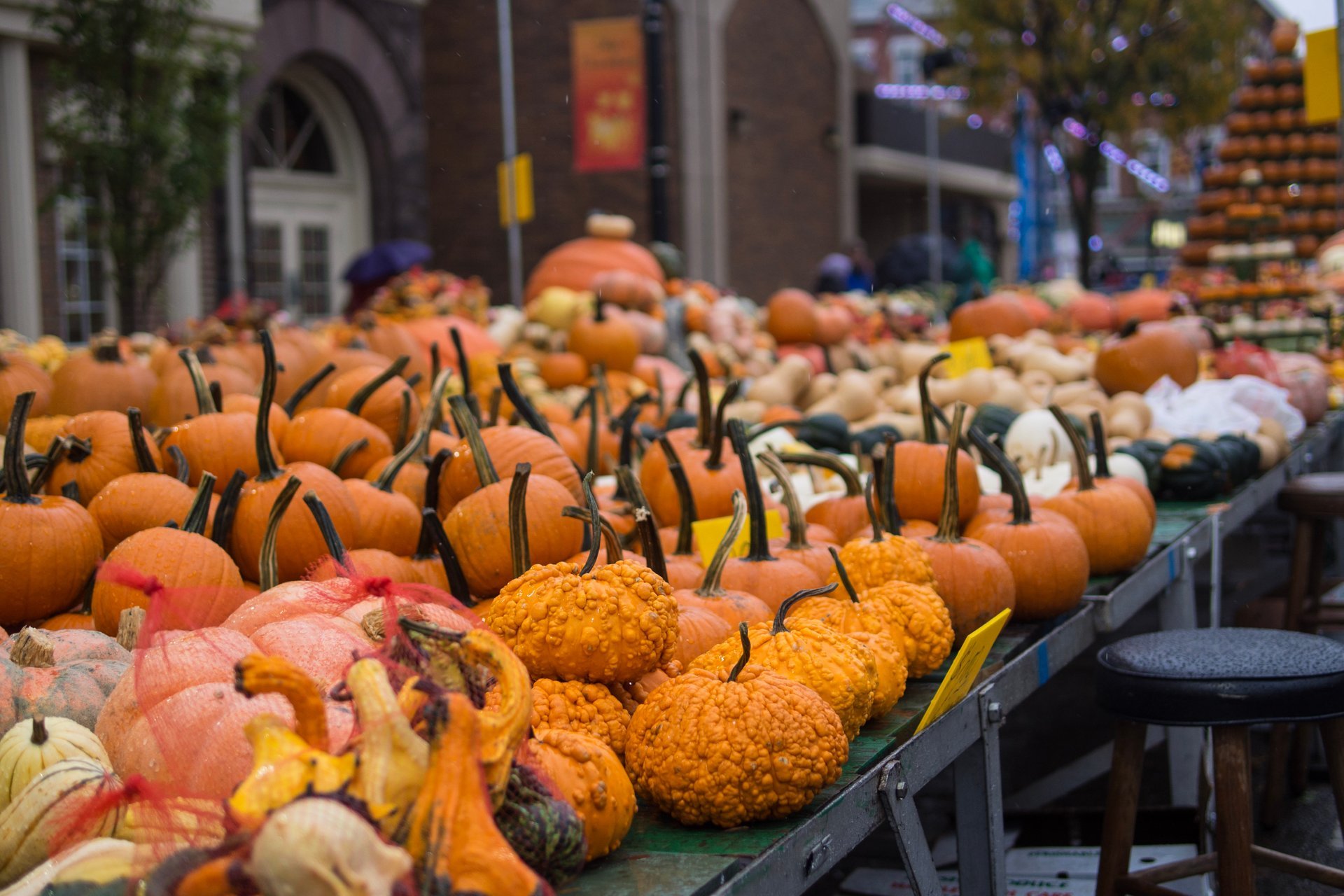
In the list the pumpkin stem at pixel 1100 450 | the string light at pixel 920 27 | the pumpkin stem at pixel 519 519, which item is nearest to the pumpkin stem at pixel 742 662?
the pumpkin stem at pixel 519 519

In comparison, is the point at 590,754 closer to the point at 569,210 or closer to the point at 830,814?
the point at 830,814

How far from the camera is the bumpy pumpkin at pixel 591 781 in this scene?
1552 millimetres

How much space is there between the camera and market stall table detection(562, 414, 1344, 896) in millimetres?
1590

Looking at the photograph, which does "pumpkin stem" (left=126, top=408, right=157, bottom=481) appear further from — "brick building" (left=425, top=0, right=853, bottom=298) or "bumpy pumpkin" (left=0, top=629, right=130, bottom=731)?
"brick building" (left=425, top=0, right=853, bottom=298)

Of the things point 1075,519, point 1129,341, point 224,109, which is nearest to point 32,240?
point 224,109

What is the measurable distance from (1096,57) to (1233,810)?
18120mm

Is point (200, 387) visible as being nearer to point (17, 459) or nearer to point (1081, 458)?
point (17, 459)

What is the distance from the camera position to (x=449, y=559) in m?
2.24

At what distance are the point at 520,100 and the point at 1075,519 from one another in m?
16.5

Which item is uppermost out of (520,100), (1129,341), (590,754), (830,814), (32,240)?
(520,100)

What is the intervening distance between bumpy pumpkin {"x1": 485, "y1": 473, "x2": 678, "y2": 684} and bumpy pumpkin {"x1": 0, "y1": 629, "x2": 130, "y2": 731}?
56 cm

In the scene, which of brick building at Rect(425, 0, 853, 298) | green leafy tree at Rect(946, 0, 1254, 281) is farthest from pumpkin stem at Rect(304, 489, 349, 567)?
green leafy tree at Rect(946, 0, 1254, 281)

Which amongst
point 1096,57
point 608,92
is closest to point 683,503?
point 608,92

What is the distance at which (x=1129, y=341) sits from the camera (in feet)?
20.1
